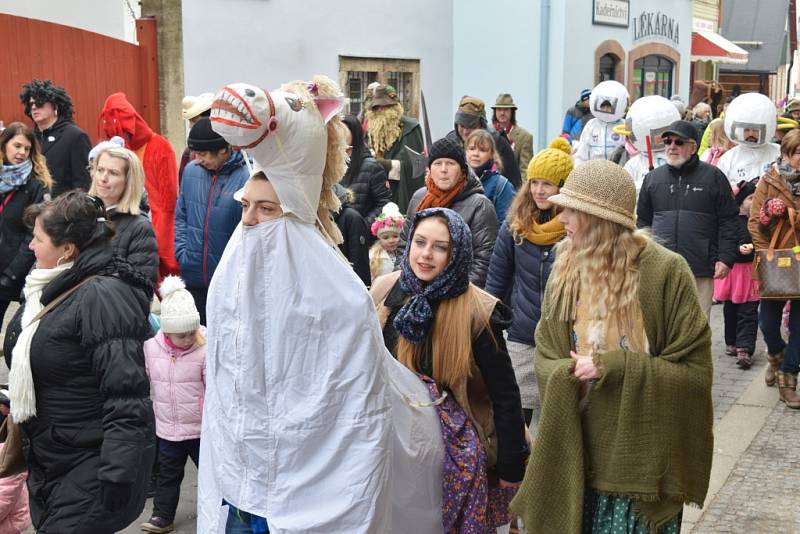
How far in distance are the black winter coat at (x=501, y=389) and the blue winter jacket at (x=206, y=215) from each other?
2.89 meters

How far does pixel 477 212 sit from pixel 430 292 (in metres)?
2.69

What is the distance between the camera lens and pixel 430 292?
4113mm

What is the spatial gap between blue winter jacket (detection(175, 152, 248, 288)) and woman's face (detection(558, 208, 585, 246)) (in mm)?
3167

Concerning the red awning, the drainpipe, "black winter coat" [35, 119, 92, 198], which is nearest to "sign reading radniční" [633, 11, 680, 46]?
the drainpipe

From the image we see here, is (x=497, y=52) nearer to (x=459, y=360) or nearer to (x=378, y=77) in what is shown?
(x=378, y=77)

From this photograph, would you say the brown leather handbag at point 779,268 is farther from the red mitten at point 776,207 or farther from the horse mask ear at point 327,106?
the horse mask ear at point 327,106

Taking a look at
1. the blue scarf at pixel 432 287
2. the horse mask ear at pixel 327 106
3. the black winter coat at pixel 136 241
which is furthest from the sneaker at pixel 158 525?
the horse mask ear at pixel 327 106

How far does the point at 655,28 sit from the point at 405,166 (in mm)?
15615

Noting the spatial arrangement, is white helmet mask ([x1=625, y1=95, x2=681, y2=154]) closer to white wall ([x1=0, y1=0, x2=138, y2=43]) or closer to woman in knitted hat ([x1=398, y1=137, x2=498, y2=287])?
woman in knitted hat ([x1=398, y1=137, x2=498, y2=287])

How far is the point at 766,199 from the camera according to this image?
8039mm

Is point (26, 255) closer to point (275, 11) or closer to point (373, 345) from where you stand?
point (373, 345)

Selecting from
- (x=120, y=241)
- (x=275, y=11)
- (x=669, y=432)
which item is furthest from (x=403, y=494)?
(x=275, y=11)

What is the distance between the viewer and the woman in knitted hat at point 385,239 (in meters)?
7.77

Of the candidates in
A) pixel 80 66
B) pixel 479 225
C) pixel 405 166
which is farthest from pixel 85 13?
pixel 479 225
